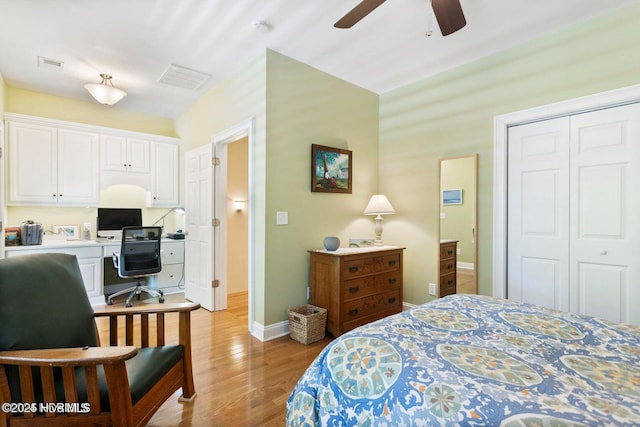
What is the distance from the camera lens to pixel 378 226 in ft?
11.6

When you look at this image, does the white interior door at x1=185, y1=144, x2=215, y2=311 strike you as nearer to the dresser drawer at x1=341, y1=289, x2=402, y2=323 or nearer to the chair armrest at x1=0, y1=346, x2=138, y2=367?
the dresser drawer at x1=341, y1=289, x2=402, y2=323

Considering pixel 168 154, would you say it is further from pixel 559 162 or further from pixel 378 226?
pixel 559 162

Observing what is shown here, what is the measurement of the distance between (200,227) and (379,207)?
2.28 m

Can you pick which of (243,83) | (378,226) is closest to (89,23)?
(243,83)

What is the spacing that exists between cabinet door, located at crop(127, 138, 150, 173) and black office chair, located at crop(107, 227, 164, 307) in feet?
3.72

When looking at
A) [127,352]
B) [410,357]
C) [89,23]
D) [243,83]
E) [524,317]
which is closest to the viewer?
[410,357]

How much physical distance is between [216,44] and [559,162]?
Result: 3.21 m

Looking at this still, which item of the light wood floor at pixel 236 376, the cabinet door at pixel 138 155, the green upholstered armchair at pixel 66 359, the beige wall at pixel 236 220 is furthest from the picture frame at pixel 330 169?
the cabinet door at pixel 138 155

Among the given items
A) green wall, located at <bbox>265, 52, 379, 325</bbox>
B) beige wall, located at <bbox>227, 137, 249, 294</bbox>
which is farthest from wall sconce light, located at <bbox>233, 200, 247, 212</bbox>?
green wall, located at <bbox>265, 52, 379, 325</bbox>

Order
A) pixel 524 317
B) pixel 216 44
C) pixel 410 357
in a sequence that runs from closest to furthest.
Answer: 1. pixel 410 357
2. pixel 524 317
3. pixel 216 44

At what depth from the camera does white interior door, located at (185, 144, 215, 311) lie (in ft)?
12.3

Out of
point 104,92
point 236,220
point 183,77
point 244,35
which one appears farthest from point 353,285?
point 104,92

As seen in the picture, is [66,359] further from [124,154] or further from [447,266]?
[124,154]

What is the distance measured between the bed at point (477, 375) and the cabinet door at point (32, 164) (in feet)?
14.3
